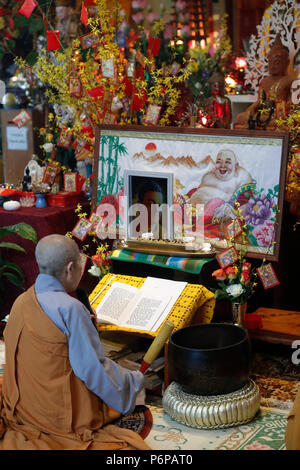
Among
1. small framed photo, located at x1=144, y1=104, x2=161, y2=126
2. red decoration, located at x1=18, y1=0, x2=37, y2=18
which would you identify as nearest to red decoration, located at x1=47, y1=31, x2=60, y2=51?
red decoration, located at x1=18, y1=0, x2=37, y2=18

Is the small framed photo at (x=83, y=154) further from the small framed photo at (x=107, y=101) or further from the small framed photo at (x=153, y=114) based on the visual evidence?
the small framed photo at (x=153, y=114)

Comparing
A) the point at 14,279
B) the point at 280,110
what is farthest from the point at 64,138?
the point at 280,110

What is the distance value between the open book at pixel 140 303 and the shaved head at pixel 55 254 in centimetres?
78

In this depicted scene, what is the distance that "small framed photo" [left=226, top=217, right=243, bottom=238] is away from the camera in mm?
3766

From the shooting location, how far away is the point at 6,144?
619 centimetres

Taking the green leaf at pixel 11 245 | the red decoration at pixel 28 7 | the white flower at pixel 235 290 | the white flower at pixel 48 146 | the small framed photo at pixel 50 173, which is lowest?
the white flower at pixel 235 290

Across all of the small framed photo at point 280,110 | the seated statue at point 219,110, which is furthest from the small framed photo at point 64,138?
the small framed photo at point 280,110

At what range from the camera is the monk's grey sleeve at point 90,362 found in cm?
293

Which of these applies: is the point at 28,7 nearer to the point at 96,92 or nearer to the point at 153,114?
the point at 96,92

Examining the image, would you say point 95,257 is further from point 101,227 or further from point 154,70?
point 154,70

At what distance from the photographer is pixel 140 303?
3.78 m

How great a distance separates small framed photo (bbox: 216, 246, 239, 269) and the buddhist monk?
0.93m

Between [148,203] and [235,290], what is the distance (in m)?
0.85
